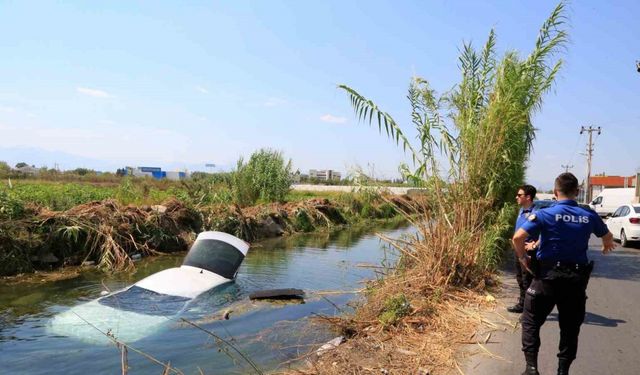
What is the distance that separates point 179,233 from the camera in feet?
54.8

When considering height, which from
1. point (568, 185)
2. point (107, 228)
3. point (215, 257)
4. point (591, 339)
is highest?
point (568, 185)

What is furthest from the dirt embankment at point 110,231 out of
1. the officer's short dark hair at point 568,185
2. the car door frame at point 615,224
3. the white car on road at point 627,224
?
the car door frame at point 615,224

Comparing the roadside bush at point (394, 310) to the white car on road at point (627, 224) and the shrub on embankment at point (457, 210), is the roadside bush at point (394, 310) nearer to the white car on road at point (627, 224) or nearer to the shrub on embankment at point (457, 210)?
the shrub on embankment at point (457, 210)

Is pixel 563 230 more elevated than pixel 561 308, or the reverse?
pixel 563 230

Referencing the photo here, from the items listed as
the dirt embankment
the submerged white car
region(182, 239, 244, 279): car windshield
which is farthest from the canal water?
the dirt embankment

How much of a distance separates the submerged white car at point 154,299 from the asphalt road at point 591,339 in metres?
4.42

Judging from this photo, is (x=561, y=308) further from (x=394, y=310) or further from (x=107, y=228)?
(x=107, y=228)

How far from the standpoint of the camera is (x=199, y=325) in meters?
7.77

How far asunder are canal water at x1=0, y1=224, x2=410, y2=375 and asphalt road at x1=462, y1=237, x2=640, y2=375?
88.2 inches

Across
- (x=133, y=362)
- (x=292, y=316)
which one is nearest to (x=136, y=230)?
(x=292, y=316)

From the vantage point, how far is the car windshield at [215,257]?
10.4 meters

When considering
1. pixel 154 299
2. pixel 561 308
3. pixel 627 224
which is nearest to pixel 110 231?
pixel 154 299

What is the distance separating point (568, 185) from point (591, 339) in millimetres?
2747

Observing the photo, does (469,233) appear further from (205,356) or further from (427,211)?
(205,356)
